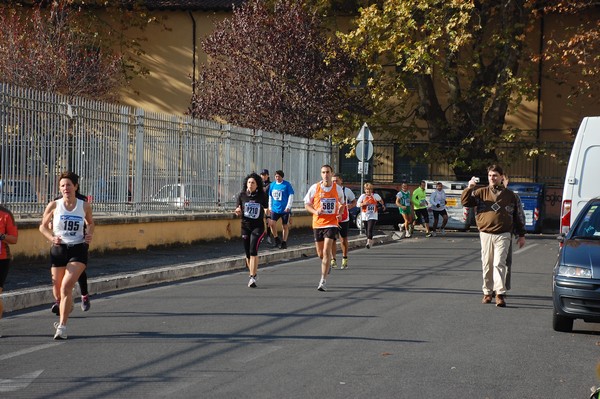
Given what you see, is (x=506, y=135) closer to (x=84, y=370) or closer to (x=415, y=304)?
(x=415, y=304)

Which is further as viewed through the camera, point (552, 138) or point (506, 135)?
point (552, 138)

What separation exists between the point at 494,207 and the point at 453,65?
90.0ft

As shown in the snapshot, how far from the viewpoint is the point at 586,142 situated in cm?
1411

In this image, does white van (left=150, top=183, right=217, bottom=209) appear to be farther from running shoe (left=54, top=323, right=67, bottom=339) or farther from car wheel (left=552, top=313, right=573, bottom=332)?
car wheel (left=552, top=313, right=573, bottom=332)

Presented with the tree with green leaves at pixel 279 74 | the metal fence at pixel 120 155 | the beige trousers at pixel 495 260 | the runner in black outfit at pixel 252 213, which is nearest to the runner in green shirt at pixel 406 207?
the metal fence at pixel 120 155

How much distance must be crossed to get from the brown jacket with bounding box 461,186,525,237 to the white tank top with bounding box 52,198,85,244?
542 centimetres

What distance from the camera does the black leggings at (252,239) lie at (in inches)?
619

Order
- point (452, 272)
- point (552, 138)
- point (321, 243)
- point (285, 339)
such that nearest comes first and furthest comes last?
point (285, 339) → point (321, 243) → point (452, 272) → point (552, 138)

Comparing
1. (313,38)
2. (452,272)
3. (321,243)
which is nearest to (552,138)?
(313,38)

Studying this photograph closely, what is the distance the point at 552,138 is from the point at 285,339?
36611mm

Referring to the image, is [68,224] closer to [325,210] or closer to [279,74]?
[325,210]

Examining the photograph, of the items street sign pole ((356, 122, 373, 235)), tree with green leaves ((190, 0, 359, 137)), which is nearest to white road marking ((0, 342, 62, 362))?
street sign pole ((356, 122, 373, 235))

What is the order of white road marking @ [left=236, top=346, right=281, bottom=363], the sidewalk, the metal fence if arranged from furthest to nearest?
the metal fence, the sidewalk, white road marking @ [left=236, top=346, right=281, bottom=363]

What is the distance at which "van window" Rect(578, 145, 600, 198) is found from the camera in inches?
556
